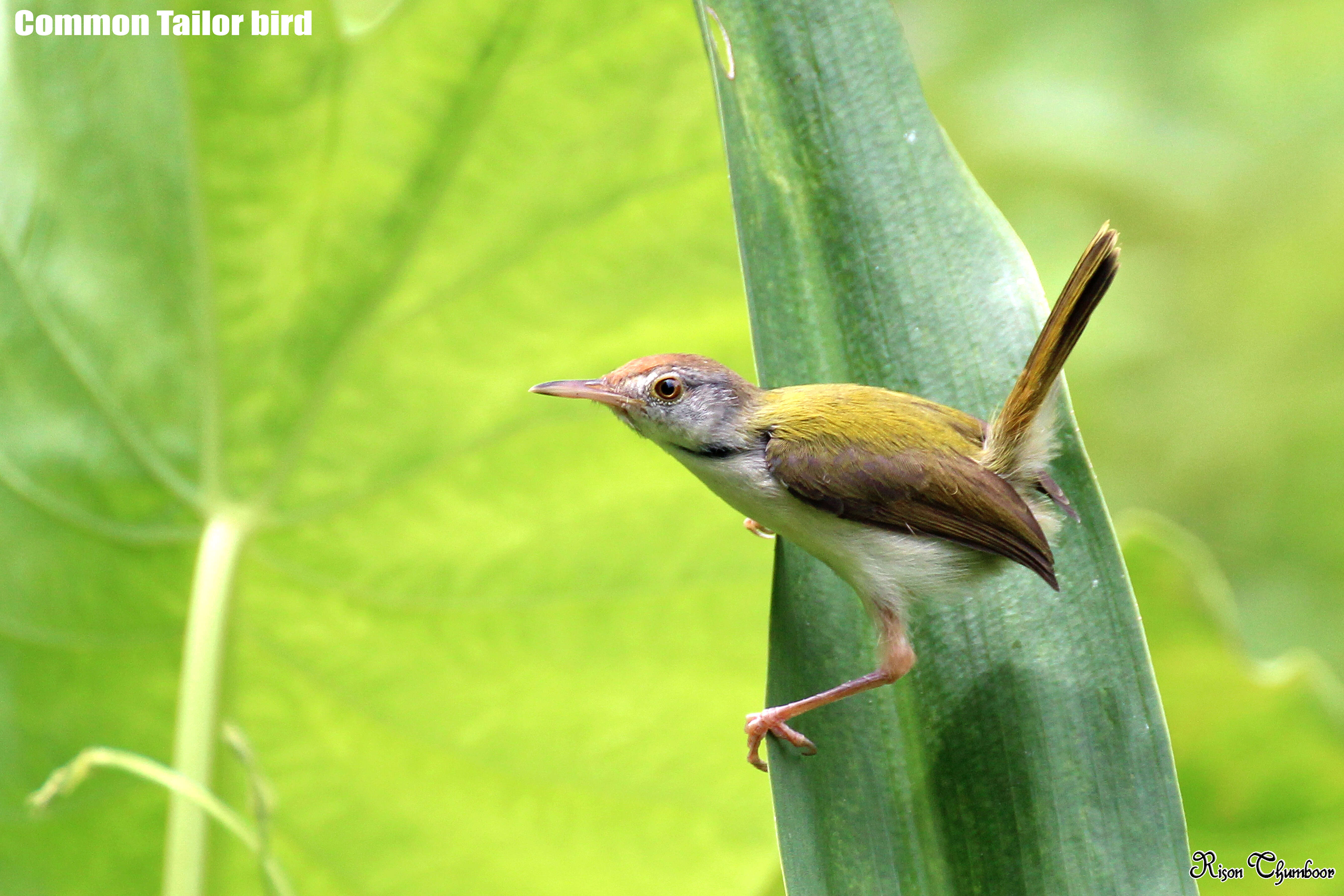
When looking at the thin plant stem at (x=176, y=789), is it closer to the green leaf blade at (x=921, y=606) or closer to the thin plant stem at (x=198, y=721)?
the thin plant stem at (x=198, y=721)

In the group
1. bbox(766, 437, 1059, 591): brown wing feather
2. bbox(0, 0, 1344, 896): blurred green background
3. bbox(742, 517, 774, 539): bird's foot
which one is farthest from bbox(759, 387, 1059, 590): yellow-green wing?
bbox(0, 0, 1344, 896): blurred green background

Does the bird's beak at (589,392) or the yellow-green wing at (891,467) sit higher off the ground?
the bird's beak at (589,392)

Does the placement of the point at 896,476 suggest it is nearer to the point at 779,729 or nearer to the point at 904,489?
the point at 904,489

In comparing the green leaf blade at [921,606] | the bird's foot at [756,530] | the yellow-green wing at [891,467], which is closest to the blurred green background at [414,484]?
the bird's foot at [756,530]

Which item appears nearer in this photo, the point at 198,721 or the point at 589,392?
the point at 589,392

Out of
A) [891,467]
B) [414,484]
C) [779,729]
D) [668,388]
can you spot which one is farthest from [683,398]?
[414,484]

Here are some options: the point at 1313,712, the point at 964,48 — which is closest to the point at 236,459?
the point at 1313,712

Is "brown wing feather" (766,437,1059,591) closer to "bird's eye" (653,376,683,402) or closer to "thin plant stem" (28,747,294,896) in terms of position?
"bird's eye" (653,376,683,402)
